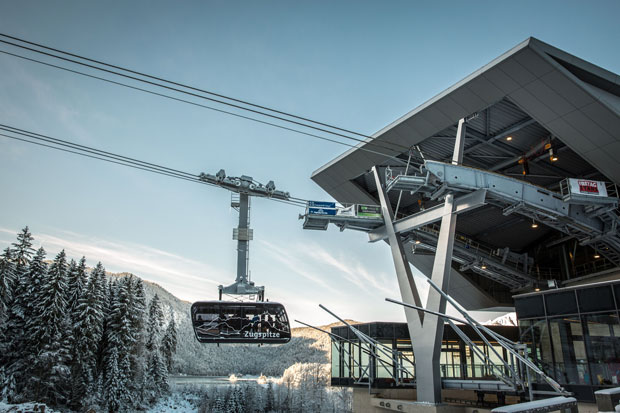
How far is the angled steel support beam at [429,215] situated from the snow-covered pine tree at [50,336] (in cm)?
3078

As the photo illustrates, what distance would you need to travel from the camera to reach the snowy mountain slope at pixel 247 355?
145 metres

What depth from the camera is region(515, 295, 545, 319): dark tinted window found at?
71.3 feet

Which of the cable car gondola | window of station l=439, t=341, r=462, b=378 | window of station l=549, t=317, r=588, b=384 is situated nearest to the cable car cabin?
the cable car gondola

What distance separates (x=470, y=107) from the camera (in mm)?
25172

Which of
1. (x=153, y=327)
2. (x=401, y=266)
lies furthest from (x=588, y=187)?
(x=153, y=327)

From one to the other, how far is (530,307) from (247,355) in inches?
6087

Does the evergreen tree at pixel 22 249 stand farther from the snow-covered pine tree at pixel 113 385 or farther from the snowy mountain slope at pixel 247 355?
the snowy mountain slope at pixel 247 355

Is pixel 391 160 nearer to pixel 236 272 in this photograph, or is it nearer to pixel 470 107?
pixel 470 107

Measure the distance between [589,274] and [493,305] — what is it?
11.1 meters

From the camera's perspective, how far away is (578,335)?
1948 centimetres

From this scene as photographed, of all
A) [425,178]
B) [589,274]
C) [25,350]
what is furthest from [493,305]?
[25,350]

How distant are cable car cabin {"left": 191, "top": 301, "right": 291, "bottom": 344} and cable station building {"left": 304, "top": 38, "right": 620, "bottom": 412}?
261 inches

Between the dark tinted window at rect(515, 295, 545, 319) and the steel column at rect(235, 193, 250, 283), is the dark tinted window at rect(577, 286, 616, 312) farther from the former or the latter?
the steel column at rect(235, 193, 250, 283)

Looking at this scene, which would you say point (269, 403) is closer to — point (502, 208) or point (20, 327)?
point (20, 327)
